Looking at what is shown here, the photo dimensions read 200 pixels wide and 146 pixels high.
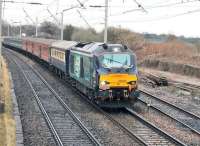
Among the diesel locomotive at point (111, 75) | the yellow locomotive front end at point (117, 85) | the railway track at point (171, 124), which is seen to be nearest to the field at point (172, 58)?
the railway track at point (171, 124)

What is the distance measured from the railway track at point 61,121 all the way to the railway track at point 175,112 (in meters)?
4.06

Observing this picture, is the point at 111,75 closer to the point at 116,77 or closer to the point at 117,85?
the point at 116,77

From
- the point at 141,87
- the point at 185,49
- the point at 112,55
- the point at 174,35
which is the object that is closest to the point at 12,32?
the point at 174,35

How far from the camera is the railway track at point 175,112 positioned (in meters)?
17.8

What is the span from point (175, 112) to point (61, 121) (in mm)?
5680

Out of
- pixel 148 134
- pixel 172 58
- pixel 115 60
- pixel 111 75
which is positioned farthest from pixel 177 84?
pixel 172 58

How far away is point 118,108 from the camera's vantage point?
21.0m

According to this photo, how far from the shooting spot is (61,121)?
17844 mm

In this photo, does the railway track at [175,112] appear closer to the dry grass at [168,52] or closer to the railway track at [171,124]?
the railway track at [171,124]

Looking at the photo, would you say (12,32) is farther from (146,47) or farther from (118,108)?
(118,108)

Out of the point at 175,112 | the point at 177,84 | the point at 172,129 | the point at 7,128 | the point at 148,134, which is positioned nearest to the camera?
the point at 7,128

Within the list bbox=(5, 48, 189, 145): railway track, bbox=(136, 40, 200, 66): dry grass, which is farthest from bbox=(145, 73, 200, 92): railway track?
bbox=(136, 40, 200, 66): dry grass

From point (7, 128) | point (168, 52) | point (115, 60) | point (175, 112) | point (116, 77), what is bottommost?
→ point (175, 112)

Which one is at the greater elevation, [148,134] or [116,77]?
[116,77]
